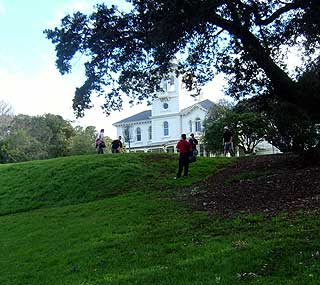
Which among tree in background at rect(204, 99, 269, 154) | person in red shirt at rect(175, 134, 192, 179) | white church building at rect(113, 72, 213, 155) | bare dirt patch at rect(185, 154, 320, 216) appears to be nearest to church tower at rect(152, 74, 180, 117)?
white church building at rect(113, 72, 213, 155)

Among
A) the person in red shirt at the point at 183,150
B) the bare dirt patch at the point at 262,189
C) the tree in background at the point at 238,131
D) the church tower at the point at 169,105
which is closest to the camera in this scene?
the bare dirt patch at the point at 262,189

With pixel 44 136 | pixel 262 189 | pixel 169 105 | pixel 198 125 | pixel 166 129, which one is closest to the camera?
pixel 262 189

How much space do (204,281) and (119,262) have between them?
2425 mm

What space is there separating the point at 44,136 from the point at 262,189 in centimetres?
5671

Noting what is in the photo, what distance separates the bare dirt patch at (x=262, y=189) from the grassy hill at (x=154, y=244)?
2.06 ft

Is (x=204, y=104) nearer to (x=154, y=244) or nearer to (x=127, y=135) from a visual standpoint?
(x=127, y=135)

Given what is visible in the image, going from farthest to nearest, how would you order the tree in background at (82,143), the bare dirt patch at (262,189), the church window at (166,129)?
the church window at (166,129) < the tree in background at (82,143) < the bare dirt patch at (262,189)

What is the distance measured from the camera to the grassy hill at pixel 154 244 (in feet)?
22.6

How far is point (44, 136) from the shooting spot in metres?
68.4

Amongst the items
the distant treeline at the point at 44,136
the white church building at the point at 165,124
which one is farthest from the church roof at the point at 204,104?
the distant treeline at the point at 44,136

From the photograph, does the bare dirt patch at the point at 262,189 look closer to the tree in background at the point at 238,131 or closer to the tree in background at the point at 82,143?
the tree in background at the point at 238,131

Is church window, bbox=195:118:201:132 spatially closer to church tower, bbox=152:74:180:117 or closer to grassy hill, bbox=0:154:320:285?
church tower, bbox=152:74:180:117

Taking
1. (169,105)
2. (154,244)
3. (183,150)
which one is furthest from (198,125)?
(154,244)

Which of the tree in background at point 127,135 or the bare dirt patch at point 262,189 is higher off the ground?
the tree in background at point 127,135
